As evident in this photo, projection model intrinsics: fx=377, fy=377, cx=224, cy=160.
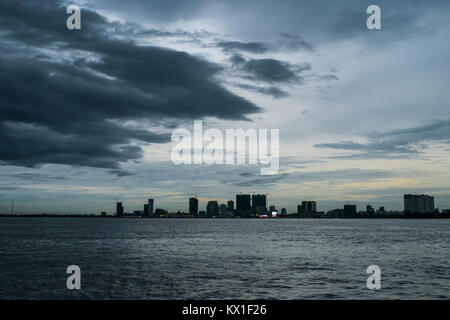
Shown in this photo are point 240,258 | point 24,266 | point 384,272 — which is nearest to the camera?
point 384,272

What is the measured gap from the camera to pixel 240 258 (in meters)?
68.5

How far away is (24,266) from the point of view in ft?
189

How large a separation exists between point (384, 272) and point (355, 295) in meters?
18.0

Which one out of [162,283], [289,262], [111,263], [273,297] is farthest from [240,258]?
[273,297]
